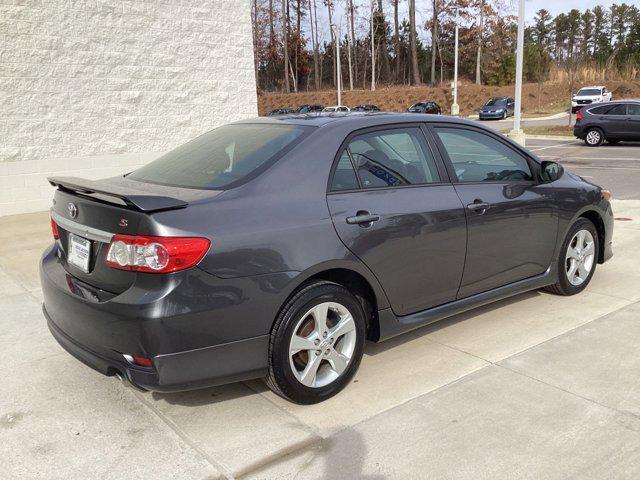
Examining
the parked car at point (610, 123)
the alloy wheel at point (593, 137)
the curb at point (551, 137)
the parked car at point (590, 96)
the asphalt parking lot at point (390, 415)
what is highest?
the parked car at point (590, 96)

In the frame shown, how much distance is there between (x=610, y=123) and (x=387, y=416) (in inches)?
796

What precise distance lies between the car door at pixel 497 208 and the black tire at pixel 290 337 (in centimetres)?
100

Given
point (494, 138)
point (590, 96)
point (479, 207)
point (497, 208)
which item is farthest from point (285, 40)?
point (479, 207)

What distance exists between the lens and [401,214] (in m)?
3.61

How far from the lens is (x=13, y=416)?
3.32 meters

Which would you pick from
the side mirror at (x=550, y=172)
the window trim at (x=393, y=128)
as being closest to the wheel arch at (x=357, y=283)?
the window trim at (x=393, y=128)

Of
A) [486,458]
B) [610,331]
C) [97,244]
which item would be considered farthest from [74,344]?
[610,331]

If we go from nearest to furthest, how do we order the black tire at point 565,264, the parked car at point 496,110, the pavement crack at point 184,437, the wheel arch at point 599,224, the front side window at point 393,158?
the pavement crack at point 184,437 → the front side window at point 393,158 → the black tire at point 565,264 → the wheel arch at point 599,224 → the parked car at point 496,110

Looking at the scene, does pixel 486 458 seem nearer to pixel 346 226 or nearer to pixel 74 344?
pixel 346 226

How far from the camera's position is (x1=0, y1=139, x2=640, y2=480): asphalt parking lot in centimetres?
282

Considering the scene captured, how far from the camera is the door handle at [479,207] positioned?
13.2 ft

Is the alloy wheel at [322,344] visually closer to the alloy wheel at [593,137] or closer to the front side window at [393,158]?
the front side window at [393,158]

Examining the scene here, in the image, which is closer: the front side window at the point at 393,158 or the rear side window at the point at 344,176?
the rear side window at the point at 344,176

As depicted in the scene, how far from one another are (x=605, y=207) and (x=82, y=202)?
4175 mm
